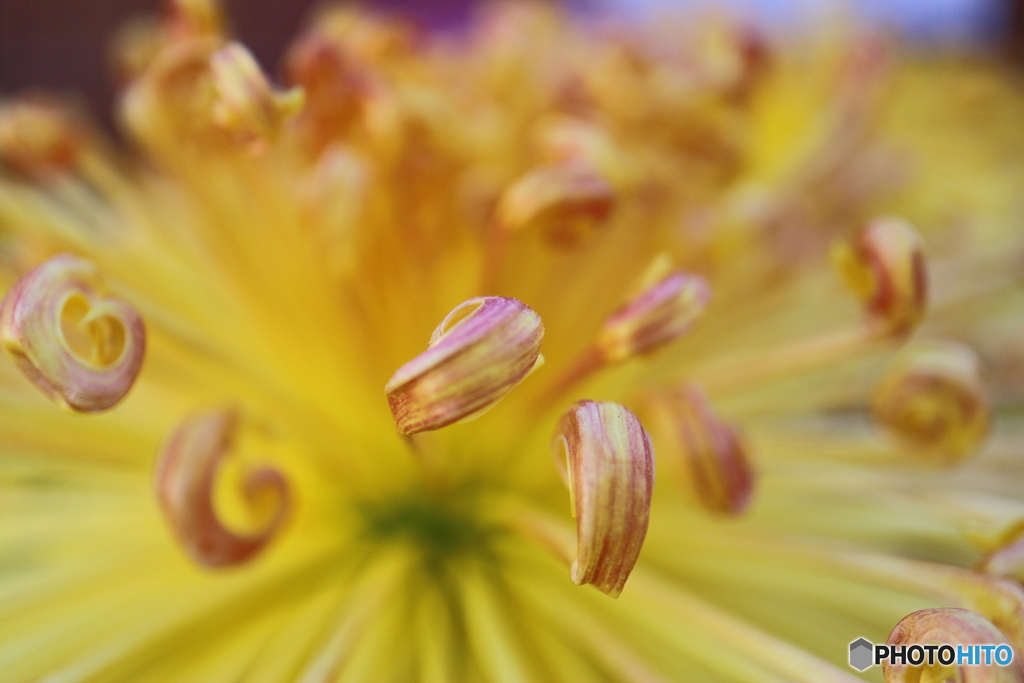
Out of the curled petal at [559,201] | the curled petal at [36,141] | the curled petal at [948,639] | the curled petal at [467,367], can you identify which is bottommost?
the curled petal at [948,639]

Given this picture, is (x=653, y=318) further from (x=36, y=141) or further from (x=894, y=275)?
(x=36, y=141)

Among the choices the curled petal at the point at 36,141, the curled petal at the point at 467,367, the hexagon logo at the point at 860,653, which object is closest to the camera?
the curled petal at the point at 467,367

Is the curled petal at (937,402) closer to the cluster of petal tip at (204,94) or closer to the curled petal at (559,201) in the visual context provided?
the curled petal at (559,201)

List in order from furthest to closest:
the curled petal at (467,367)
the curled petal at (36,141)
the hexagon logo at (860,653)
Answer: the curled petal at (36,141), the hexagon logo at (860,653), the curled petal at (467,367)

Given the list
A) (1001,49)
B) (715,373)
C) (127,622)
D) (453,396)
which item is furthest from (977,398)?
(1001,49)

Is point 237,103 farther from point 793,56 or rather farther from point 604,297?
point 793,56

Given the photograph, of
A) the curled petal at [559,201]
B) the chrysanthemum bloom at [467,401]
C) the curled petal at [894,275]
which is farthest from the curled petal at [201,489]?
the curled petal at [894,275]
